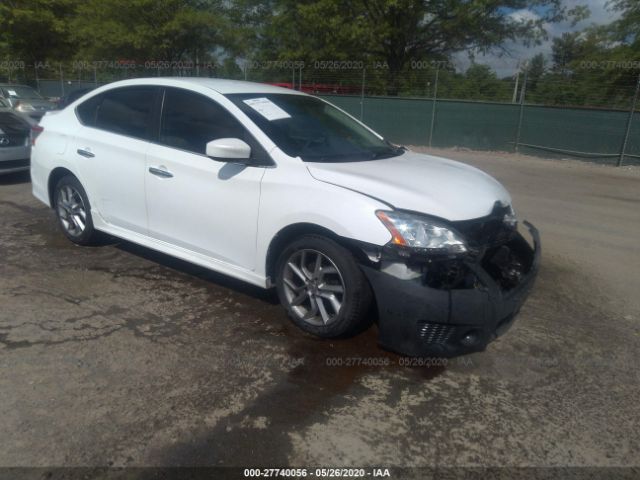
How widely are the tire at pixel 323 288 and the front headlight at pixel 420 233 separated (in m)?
0.33

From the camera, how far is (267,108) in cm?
413

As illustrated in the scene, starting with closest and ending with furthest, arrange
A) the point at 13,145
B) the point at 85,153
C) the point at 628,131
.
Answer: the point at 85,153, the point at 13,145, the point at 628,131

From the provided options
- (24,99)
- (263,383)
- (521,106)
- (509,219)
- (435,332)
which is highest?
(521,106)

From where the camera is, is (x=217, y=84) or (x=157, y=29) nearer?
(x=217, y=84)

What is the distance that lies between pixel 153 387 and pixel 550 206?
7.00 meters

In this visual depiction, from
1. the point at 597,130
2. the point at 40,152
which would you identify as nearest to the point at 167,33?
the point at 597,130

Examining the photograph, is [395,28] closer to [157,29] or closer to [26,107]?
[157,29]

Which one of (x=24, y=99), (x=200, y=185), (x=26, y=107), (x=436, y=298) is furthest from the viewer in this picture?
(x=24, y=99)

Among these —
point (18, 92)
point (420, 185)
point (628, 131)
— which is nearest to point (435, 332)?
point (420, 185)

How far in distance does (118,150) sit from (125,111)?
15.9 inches

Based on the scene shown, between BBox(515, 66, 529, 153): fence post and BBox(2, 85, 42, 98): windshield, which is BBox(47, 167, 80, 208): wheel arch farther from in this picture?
BBox(515, 66, 529, 153): fence post

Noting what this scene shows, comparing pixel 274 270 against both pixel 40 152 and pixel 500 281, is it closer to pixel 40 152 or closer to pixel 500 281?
pixel 500 281

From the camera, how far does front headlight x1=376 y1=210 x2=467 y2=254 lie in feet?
9.96

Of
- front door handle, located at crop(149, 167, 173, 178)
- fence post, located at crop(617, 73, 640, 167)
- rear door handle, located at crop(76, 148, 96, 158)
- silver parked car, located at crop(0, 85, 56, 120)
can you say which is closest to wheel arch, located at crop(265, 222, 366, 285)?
front door handle, located at crop(149, 167, 173, 178)
